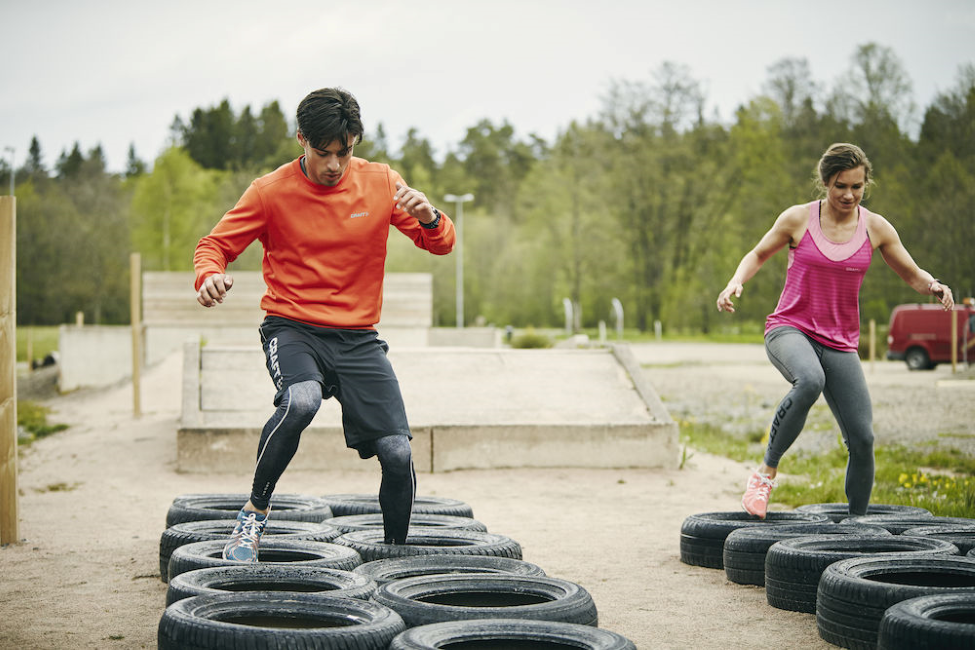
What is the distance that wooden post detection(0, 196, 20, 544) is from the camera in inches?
233

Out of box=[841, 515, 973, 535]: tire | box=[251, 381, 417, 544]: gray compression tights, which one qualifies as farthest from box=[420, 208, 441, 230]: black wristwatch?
box=[841, 515, 973, 535]: tire

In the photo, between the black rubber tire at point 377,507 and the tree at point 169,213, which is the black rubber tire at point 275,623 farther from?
the tree at point 169,213

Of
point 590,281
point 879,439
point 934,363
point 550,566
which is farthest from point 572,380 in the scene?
point 590,281

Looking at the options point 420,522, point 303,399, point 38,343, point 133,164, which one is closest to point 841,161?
point 420,522

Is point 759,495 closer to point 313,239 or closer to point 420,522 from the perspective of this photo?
point 420,522

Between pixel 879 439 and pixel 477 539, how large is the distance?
28.2 feet

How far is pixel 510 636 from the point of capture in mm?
3121

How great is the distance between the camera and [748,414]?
52.0 feet

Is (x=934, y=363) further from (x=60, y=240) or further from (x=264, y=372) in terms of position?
(x=60, y=240)

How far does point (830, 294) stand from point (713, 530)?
135 centimetres

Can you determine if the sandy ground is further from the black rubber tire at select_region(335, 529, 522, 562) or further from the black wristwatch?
the black wristwatch

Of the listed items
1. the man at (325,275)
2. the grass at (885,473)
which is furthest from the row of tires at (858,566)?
the man at (325,275)

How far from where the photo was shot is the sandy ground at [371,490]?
4066mm

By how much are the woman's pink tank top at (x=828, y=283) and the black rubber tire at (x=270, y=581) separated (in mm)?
2768
